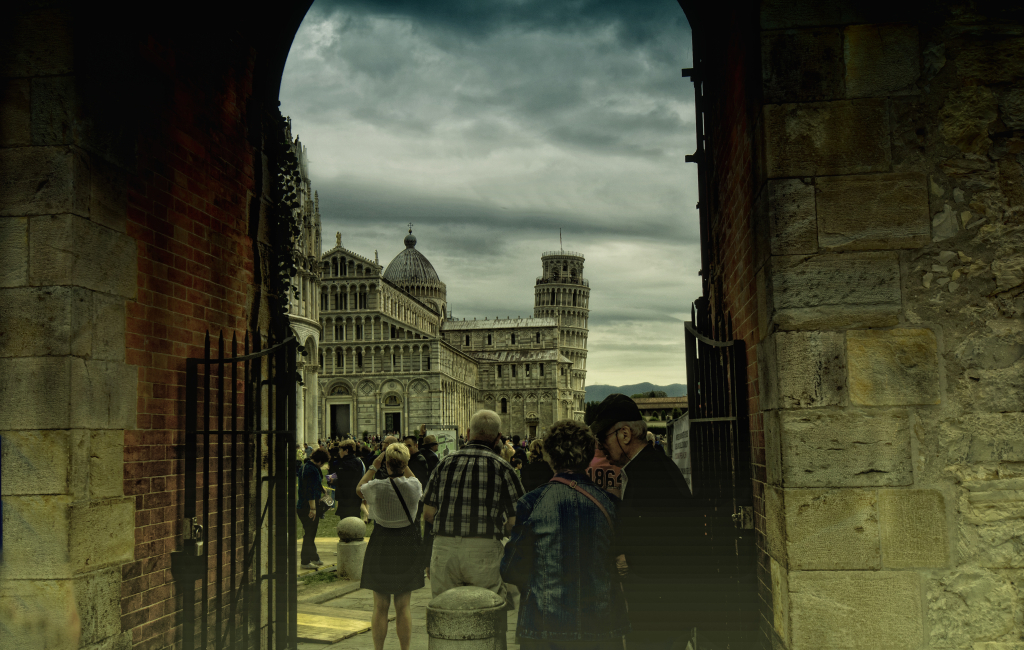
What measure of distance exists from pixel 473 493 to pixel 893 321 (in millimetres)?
2520

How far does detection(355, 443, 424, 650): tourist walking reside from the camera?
5.45m

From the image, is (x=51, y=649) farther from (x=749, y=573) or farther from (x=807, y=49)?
(x=807, y=49)

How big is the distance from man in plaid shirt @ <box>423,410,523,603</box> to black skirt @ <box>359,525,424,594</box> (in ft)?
2.27

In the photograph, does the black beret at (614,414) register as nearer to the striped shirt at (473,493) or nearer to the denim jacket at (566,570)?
the denim jacket at (566,570)

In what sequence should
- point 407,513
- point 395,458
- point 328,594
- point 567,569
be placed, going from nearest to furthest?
point 567,569
point 407,513
point 395,458
point 328,594

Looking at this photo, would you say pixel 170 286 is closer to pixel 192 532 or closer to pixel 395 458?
pixel 192 532

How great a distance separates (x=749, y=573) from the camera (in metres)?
3.81

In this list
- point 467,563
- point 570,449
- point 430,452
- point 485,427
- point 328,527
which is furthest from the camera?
point 328,527

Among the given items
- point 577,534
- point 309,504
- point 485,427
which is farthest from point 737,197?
point 309,504

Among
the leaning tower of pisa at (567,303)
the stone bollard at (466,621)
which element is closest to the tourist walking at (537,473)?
the stone bollard at (466,621)

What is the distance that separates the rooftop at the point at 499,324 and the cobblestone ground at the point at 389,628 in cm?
8881

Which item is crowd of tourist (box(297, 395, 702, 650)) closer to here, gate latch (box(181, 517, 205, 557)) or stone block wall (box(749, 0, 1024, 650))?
Result: stone block wall (box(749, 0, 1024, 650))

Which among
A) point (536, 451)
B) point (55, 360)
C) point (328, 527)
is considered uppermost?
point (55, 360)

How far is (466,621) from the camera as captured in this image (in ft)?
13.4
